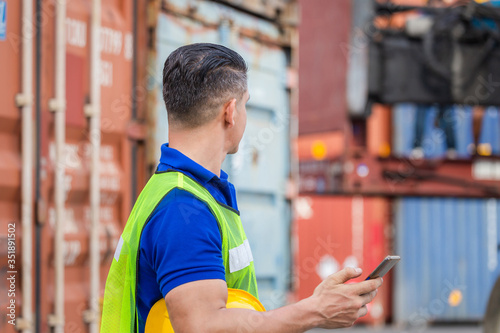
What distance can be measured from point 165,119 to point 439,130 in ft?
27.3

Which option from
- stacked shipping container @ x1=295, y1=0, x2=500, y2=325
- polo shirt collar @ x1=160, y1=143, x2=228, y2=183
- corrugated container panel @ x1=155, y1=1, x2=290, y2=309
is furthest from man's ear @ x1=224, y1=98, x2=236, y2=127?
stacked shipping container @ x1=295, y1=0, x2=500, y2=325

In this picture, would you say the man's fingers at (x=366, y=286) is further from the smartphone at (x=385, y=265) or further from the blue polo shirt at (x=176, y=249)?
the blue polo shirt at (x=176, y=249)

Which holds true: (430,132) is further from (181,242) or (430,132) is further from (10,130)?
(181,242)

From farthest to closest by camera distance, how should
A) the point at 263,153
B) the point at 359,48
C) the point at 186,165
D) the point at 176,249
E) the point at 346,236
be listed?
the point at 346,236 → the point at 359,48 → the point at 263,153 → the point at 186,165 → the point at 176,249

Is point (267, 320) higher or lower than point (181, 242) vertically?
lower

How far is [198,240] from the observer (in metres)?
1.55

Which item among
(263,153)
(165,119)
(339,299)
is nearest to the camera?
(339,299)

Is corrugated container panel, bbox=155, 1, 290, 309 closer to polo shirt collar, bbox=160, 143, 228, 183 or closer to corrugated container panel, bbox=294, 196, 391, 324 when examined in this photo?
polo shirt collar, bbox=160, 143, 228, 183

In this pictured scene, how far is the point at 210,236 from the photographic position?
159cm

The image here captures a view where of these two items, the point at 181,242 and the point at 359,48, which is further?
the point at 359,48

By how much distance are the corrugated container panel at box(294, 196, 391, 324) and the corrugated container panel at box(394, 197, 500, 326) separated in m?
0.30

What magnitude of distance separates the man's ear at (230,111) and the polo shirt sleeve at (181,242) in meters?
0.25

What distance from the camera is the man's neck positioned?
1787 millimetres

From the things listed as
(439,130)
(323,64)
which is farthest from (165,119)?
(439,130)
